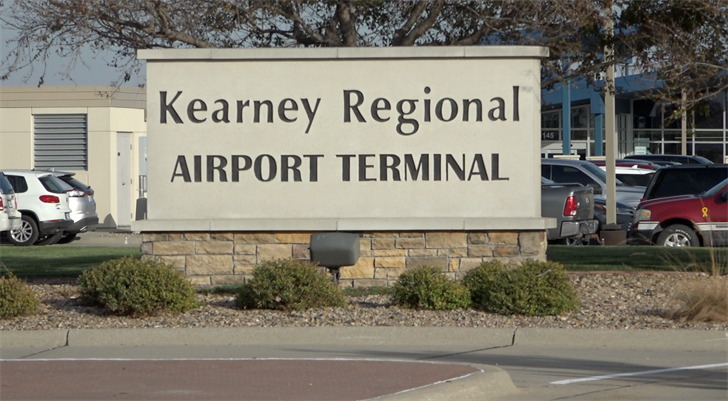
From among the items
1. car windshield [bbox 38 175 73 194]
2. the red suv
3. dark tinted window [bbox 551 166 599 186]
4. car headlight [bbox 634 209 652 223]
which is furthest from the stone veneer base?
car windshield [bbox 38 175 73 194]

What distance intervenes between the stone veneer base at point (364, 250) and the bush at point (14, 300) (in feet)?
5.55

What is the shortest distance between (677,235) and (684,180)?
229 centimetres

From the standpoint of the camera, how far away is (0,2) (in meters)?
12.8

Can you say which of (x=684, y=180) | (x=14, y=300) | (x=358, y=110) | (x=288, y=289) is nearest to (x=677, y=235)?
(x=684, y=180)

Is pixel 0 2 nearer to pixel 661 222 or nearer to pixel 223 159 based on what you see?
pixel 223 159

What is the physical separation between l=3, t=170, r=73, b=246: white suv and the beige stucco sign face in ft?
34.4

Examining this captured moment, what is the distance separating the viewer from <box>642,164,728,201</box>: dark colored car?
18.2m

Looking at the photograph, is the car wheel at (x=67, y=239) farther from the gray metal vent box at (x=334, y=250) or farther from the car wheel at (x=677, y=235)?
the gray metal vent box at (x=334, y=250)

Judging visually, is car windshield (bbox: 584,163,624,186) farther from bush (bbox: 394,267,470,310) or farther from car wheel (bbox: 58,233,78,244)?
bush (bbox: 394,267,470,310)

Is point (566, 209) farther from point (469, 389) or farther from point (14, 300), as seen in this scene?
point (469, 389)

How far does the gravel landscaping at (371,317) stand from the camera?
8992mm

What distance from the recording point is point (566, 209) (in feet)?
51.8

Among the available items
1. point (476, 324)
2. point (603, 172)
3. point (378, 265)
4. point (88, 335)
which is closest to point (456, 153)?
point (378, 265)

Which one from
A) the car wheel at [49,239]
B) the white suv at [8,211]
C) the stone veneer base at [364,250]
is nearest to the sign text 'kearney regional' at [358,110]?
the stone veneer base at [364,250]
